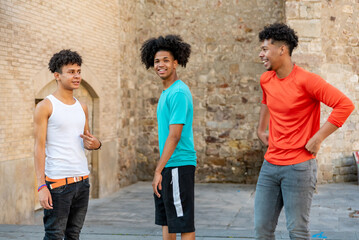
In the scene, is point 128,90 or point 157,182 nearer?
point 157,182

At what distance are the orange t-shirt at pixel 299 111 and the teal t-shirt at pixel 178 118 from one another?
54 cm

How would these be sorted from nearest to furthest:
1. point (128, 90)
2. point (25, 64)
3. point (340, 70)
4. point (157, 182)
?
point (157, 182) → point (25, 64) → point (340, 70) → point (128, 90)

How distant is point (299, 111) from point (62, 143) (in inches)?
58.2

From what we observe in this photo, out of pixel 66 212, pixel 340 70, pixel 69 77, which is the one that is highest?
pixel 340 70

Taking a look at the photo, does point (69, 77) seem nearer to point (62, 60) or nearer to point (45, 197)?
point (62, 60)

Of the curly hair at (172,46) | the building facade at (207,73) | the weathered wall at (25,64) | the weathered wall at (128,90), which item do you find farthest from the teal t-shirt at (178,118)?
the weathered wall at (128,90)

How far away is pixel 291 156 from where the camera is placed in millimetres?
2908

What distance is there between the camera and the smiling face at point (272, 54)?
3.02m

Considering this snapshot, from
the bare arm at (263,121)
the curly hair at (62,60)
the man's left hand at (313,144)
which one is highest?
the curly hair at (62,60)

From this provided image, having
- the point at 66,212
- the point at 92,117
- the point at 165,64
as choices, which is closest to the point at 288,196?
the point at 165,64

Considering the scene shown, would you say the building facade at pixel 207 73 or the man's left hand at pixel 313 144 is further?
the building facade at pixel 207 73

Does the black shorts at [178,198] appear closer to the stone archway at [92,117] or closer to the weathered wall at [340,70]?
the stone archway at [92,117]

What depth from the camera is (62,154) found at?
3045 millimetres

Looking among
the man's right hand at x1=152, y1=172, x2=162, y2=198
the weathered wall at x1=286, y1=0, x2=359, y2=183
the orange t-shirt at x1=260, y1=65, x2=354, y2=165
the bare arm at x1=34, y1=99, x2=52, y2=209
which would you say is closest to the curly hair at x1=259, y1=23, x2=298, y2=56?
the orange t-shirt at x1=260, y1=65, x2=354, y2=165
